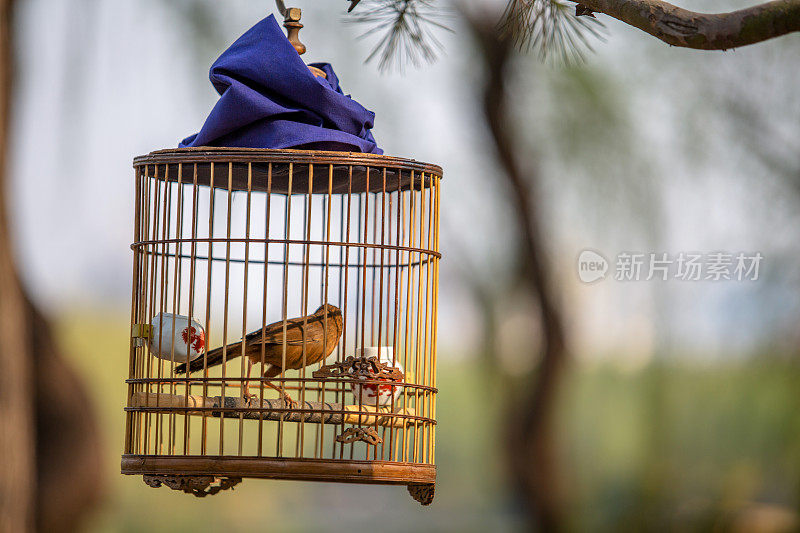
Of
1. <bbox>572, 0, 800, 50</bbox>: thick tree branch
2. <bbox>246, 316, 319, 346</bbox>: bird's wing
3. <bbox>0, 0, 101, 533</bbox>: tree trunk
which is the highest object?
<bbox>572, 0, 800, 50</bbox>: thick tree branch

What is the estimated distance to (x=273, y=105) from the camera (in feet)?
7.01

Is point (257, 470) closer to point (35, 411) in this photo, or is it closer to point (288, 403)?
point (288, 403)

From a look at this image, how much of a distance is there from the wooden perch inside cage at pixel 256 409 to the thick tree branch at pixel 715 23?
892 millimetres

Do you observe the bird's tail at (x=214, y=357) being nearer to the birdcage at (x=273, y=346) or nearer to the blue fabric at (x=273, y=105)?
the birdcage at (x=273, y=346)

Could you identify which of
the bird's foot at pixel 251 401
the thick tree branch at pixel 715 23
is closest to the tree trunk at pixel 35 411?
the bird's foot at pixel 251 401

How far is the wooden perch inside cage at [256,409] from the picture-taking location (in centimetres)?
202

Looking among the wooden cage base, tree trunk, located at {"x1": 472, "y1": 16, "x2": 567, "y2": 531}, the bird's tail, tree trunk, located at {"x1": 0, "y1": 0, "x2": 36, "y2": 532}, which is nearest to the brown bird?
the bird's tail

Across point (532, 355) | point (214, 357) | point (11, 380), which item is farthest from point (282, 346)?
point (532, 355)

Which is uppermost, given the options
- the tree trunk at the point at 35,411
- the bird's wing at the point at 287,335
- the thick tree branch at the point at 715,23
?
the thick tree branch at the point at 715,23

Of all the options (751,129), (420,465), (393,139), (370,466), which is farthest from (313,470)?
(751,129)

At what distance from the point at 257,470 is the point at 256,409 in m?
0.13

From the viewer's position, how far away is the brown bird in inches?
85.8

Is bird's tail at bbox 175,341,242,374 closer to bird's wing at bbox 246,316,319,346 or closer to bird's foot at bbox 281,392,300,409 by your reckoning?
bird's wing at bbox 246,316,319,346

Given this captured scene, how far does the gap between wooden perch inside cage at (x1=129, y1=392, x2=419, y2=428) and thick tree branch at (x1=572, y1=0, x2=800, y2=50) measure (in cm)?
89
